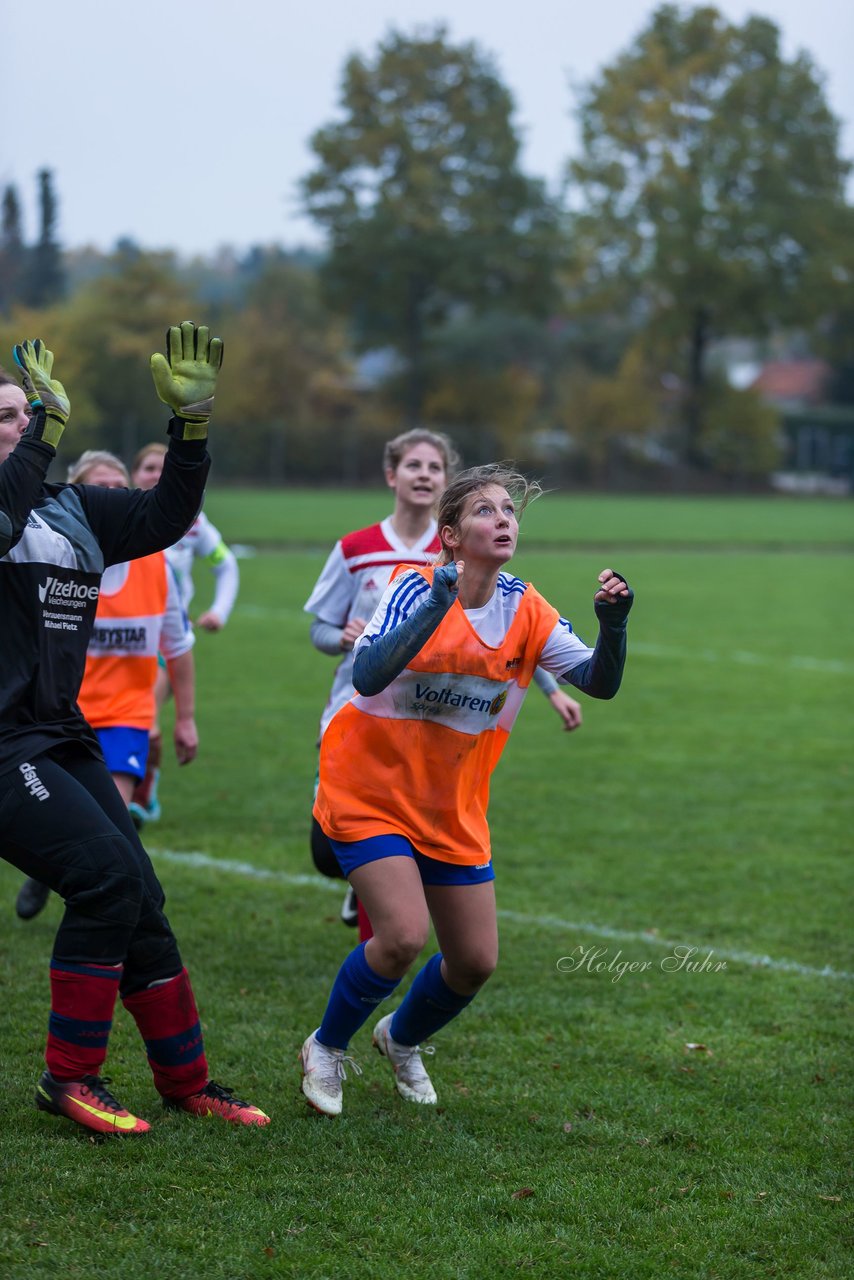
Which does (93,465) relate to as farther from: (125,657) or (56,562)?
(56,562)

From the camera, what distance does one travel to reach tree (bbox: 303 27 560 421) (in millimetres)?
58500

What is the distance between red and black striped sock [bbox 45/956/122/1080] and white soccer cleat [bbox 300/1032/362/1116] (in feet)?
2.11

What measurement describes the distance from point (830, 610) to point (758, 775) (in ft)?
35.8

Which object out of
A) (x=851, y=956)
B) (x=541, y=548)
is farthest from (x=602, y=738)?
(x=541, y=548)

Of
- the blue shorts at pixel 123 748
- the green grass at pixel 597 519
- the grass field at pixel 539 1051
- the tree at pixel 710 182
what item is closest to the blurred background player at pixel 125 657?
the blue shorts at pixel 123 748

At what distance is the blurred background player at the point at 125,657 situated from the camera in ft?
19.7

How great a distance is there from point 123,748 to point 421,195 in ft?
183

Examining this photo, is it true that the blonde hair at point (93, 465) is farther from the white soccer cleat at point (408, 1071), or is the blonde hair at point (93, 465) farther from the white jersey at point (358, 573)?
the white soccer cleat at point (408, 1071)

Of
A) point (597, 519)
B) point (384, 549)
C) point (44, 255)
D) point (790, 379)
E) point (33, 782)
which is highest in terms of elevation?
point (44, 255)

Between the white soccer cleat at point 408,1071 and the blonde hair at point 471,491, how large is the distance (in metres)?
1.57

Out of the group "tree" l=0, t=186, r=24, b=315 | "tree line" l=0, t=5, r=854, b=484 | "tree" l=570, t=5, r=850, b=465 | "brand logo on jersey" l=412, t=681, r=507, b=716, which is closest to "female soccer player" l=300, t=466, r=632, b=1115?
"brand logo on jersey" l=412, t=681, r=507, b=716

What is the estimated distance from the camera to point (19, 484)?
3.96 meters

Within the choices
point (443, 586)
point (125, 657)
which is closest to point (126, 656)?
point (125, 657)

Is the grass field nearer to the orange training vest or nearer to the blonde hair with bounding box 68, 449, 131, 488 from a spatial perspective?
the orange training vest
